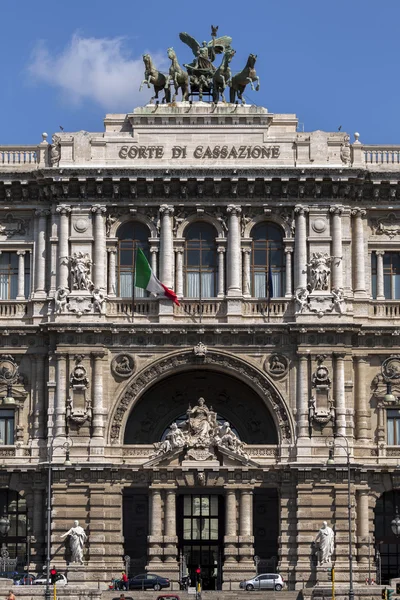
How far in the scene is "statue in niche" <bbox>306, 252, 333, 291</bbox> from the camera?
97438mm

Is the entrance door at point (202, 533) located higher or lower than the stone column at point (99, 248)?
lower

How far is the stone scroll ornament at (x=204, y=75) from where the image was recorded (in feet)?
329

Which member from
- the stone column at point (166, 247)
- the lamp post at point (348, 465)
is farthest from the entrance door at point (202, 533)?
the stone column at point (166, 247)

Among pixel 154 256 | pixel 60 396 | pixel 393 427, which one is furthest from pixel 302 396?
pixel 60 396

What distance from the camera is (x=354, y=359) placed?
97.9 m

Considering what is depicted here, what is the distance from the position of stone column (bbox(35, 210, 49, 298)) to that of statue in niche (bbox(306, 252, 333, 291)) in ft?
48.8

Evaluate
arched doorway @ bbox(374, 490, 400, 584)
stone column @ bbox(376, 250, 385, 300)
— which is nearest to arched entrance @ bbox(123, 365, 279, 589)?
arched doorway @ bbox(374, 490, 400, 584)

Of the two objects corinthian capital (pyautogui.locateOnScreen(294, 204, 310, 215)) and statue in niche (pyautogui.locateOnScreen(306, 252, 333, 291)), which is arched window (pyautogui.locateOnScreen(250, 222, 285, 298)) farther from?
statue in niche (pyautogui.locateOnScreen(306, 252, 333, 291))

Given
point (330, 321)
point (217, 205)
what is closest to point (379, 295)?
point (330, 321)

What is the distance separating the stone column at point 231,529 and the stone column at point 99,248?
13588 mm

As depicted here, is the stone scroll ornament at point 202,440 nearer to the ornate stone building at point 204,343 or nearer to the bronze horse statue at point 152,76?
the ornate stone building at point 204,343

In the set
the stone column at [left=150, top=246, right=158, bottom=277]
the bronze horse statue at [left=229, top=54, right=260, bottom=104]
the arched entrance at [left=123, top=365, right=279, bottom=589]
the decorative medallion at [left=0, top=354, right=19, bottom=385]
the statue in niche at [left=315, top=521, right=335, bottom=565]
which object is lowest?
the statue in niche at [left=315, top=521, right=335, bottom=565]

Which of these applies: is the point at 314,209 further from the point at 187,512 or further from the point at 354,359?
the point at 187,512

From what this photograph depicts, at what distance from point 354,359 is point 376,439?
461 centimetres
